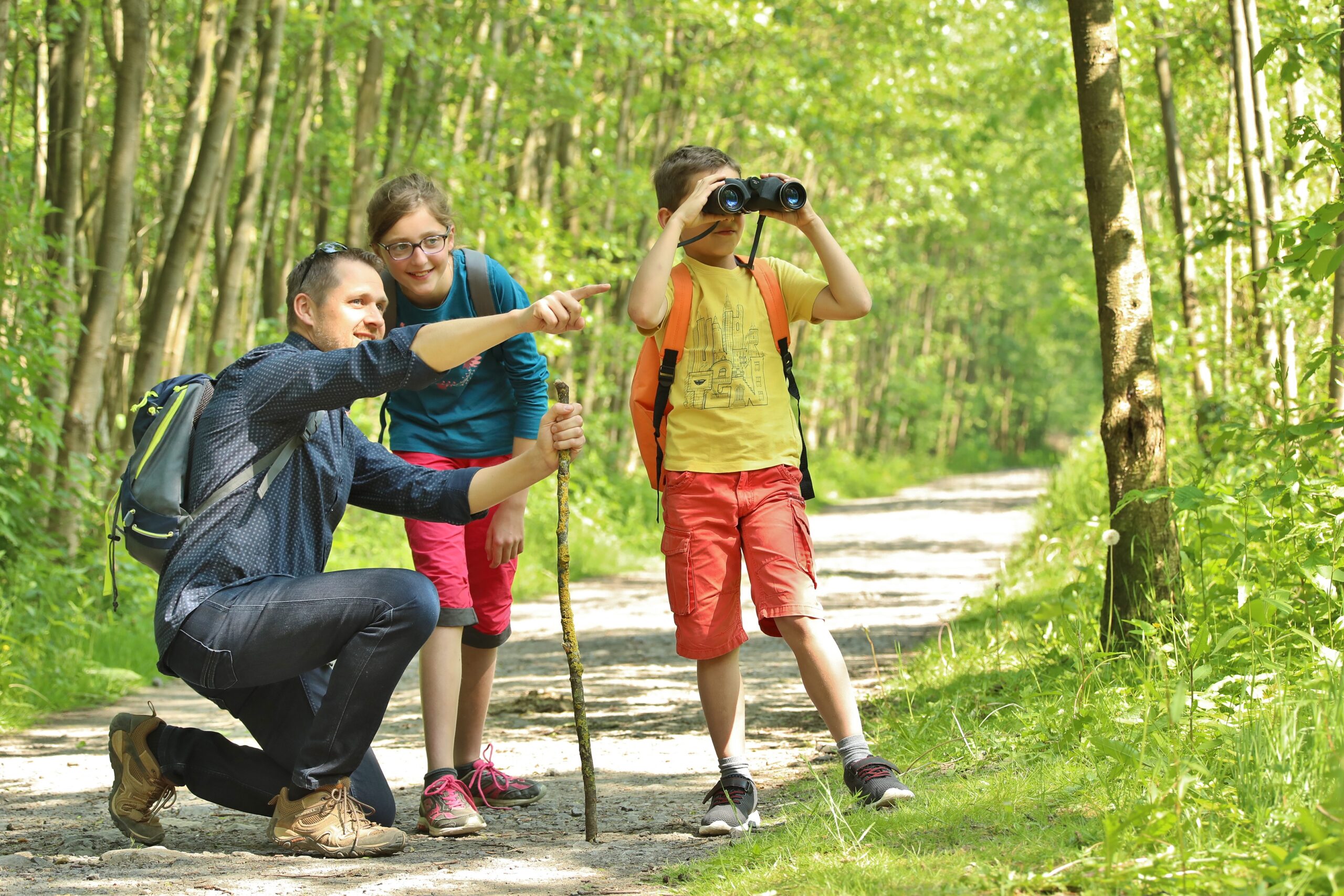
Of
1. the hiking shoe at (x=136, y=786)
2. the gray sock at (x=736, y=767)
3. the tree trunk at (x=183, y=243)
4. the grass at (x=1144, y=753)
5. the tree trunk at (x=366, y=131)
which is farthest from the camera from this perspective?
the tree trunk at (x=366, y=131)

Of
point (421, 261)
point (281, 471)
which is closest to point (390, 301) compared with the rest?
point (421, 261)

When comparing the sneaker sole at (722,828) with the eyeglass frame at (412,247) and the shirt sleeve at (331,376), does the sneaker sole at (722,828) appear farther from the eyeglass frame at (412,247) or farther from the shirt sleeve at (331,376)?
the eyeglass frame at (412,247)

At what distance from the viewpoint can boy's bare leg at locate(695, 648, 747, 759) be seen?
3951 millimetres

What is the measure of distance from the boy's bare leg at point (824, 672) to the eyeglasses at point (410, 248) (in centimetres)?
173

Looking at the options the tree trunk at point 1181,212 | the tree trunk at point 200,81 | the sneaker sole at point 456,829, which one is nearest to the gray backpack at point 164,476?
the sneaker sole at point 456,829

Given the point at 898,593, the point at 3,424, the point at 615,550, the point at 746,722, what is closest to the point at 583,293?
the point at 746,722

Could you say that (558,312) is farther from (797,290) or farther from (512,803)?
(512,803)

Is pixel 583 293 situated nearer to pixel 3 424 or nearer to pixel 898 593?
pixel 3 424

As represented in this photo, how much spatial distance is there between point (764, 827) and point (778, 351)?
5.03 ft

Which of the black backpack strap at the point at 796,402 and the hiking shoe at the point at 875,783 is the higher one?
the black backpack strap at the point at 796,402

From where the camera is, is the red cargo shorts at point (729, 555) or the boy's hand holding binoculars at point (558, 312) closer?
the boy's hand holding binoculars at point (558, 312)

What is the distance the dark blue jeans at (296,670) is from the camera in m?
3.51

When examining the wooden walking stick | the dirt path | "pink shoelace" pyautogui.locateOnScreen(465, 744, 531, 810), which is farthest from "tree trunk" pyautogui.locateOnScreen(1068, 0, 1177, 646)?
"pink shoelace" pyautogui.locateOnScreen(465, 744, 531, 810)

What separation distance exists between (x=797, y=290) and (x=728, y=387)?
46cm
